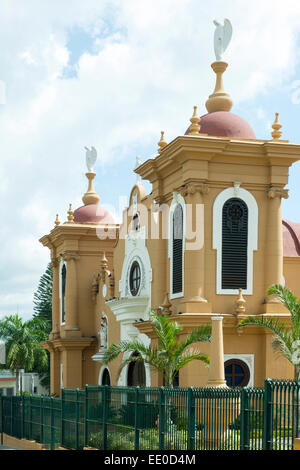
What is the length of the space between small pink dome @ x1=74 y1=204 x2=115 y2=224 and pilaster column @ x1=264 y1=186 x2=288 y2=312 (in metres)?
13.2

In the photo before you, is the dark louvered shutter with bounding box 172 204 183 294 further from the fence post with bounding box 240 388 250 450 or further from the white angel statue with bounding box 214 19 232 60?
the fence post with bounding box 240 388 250 450

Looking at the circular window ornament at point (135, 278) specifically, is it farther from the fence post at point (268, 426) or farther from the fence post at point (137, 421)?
the fence post at point (268, 426)

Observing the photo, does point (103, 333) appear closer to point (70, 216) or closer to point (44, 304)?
point (70, 216)

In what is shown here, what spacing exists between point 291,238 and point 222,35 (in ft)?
24.4

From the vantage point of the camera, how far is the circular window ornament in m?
29.9

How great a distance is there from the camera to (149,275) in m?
28.3

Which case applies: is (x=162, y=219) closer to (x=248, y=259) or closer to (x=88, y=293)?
(x=248, y=259)

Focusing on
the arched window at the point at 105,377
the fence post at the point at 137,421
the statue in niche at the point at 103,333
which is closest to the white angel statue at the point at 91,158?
the statue in niche at the point at 103,333

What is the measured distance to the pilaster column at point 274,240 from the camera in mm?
25594

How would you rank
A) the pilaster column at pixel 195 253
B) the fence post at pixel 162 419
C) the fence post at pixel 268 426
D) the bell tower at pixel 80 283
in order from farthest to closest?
the bell tower at pixel 80 283 → the pilaster column at pixel 195 253 → the fence post at pixel 162 419 → the fence post at pixel 268 426

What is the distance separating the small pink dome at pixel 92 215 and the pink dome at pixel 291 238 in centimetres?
969

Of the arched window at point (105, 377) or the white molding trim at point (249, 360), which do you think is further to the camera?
the arched window at point (105, 377)

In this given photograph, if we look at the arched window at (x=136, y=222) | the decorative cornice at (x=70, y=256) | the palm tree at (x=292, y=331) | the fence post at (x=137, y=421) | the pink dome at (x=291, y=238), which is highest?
the arched window at (x=136, y=222)

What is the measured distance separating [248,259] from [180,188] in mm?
2946
